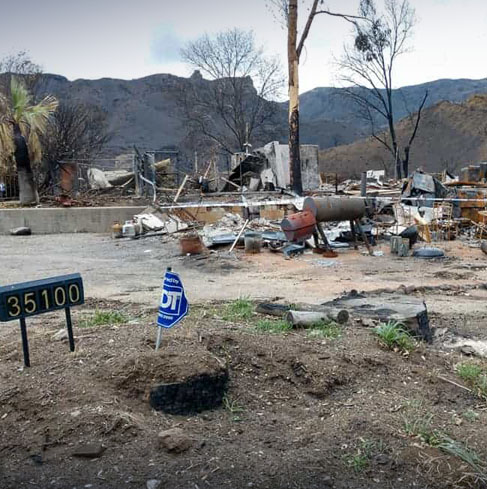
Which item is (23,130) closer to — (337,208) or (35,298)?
(337,208)

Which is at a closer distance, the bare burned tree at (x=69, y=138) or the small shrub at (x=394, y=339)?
the small shrub at (x=394, y=339)

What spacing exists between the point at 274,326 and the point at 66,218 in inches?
646

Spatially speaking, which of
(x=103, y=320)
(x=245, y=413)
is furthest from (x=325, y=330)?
(x=103, y=320)

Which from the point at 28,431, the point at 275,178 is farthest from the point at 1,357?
the point at 275,178

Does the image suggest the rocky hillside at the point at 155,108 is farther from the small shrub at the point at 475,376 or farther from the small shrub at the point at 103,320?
the small shrub at the point at 475,376

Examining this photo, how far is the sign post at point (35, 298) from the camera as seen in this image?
12.9 feet

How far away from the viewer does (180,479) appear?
120 inches

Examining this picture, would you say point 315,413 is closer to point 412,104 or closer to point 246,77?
point 246,77

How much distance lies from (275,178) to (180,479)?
22.1 metres

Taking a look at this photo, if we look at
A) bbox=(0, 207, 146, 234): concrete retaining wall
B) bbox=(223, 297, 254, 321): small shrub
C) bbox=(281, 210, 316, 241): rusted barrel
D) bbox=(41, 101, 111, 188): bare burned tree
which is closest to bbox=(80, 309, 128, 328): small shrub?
bbox=(223, 297, 254, 321): small shrub

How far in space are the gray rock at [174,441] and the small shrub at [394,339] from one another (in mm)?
2227

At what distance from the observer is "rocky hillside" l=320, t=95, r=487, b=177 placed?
5675 centimetres

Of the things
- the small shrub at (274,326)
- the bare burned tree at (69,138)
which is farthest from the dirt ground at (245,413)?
the bare burned tree at (69,138)

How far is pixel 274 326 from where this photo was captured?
5.53 meters
